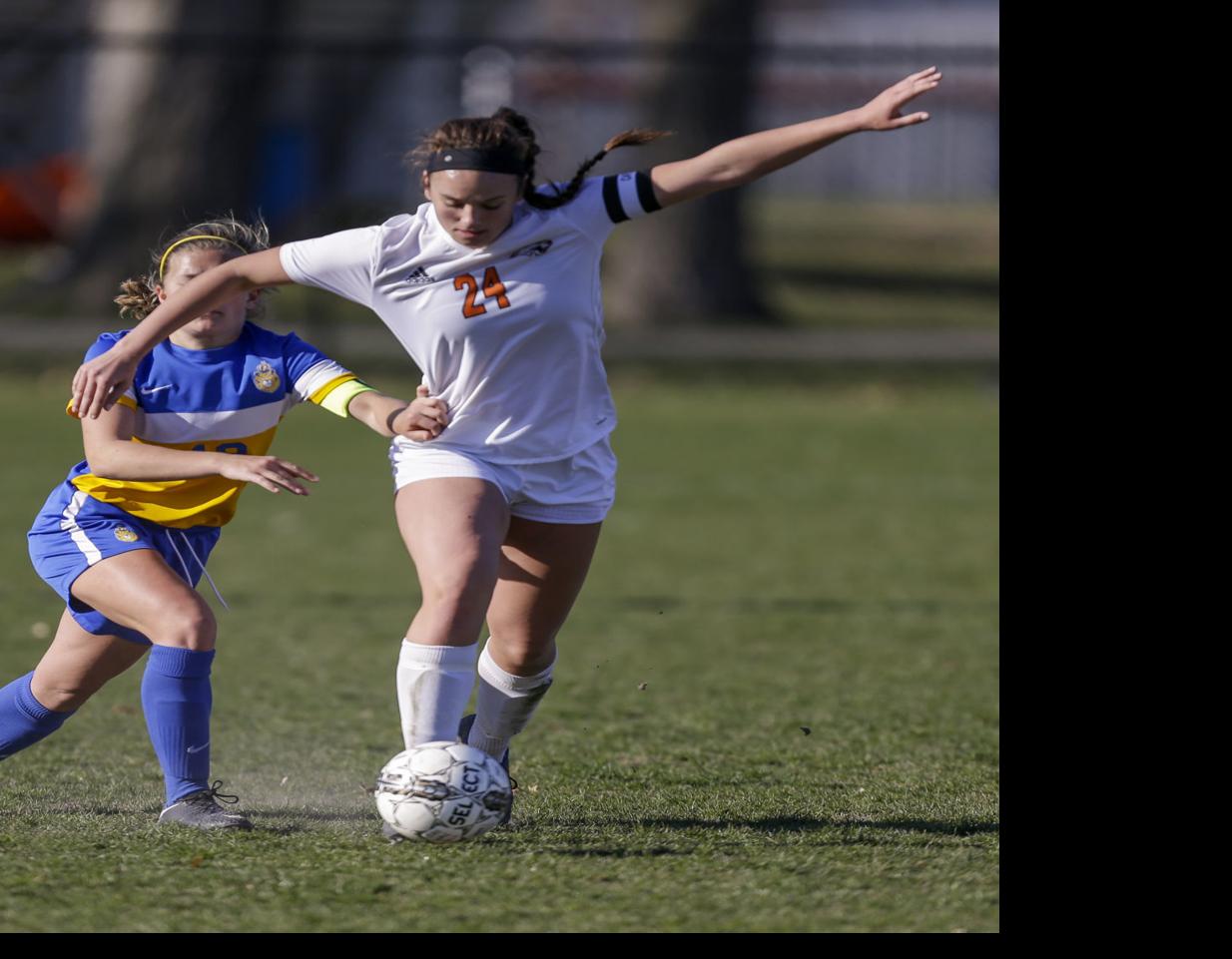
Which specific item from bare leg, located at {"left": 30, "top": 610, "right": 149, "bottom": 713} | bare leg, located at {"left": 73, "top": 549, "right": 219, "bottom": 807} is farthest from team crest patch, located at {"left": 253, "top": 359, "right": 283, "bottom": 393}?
bare leg, located at {"left": 30, "top": 610, "right": 149, "bottom": 713}

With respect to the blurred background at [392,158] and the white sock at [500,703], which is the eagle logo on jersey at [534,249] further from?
the blurred background at [392,158]

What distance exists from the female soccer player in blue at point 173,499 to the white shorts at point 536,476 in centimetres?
12

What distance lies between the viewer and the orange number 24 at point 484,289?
4555mm

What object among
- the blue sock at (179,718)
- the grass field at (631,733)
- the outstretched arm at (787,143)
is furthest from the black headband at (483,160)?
the grass field at (631,733)

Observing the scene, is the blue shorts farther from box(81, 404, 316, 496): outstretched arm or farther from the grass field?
the grass field

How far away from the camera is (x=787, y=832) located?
15.2ft

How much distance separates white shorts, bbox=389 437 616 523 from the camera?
182 inches

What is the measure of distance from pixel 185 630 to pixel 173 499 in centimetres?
38
